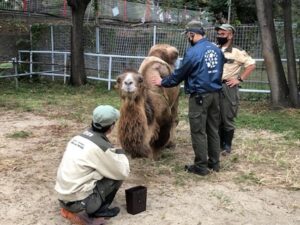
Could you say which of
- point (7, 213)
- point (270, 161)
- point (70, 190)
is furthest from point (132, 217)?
point (270, 161)

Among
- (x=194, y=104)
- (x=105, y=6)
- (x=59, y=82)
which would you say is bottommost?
(x=59, y=82)

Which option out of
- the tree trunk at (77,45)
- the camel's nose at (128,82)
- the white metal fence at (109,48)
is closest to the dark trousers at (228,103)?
the camel's nose at (128,82)

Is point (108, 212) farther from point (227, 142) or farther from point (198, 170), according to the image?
point (227, 142)

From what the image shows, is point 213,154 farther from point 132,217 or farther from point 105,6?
point 105,6

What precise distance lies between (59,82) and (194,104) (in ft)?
35.1

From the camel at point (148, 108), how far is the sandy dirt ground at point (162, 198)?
0.37 m

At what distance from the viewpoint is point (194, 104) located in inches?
222

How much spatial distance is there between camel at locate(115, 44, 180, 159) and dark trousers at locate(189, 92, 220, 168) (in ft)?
1.99

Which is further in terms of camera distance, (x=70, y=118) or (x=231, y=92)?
(x=70, y=118)

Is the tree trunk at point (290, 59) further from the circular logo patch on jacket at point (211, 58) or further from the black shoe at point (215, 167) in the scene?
the circular logo patch on jacket at point (211, 58)

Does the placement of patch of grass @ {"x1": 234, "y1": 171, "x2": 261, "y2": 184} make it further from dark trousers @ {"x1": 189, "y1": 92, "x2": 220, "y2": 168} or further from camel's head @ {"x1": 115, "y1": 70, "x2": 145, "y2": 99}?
camel's head @ {"x1": 115, "y1": 70, "x2": 145, "y2": 99}

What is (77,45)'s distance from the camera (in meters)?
14.7

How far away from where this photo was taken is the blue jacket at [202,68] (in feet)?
18.2

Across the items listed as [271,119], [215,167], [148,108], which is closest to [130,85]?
[148,108]
